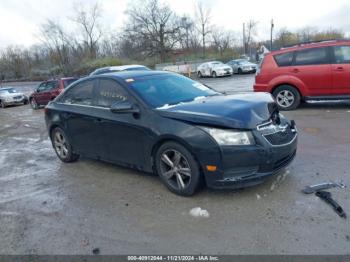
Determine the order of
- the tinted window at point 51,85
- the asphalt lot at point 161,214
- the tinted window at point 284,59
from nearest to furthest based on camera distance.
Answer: the asphalt lot at point 161,214
the tinted window at point 284,59
the tinted window at point 51,85

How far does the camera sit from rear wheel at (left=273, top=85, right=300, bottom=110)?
31.2 feet

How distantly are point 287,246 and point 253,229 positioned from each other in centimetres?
40

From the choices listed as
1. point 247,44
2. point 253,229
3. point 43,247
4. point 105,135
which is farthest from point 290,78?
point 247,44

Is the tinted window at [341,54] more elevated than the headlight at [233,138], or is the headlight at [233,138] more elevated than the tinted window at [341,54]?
the tinted window at [341,54]

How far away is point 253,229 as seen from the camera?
3357mm

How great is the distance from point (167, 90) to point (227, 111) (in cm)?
125

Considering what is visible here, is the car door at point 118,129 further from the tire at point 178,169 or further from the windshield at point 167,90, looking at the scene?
the tire at point 178,169

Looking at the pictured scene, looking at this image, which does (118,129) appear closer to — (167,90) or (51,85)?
(167,90)

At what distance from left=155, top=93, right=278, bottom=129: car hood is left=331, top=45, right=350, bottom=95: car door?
5.25 m

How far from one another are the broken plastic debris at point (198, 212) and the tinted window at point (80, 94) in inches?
99.9

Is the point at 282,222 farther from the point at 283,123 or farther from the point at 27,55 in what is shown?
the point at 27,55

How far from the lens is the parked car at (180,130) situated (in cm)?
380

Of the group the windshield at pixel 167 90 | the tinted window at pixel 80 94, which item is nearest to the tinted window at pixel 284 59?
the windshield at pixel 167 90

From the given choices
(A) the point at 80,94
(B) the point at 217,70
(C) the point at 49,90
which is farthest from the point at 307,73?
(B) the point at 217,70
